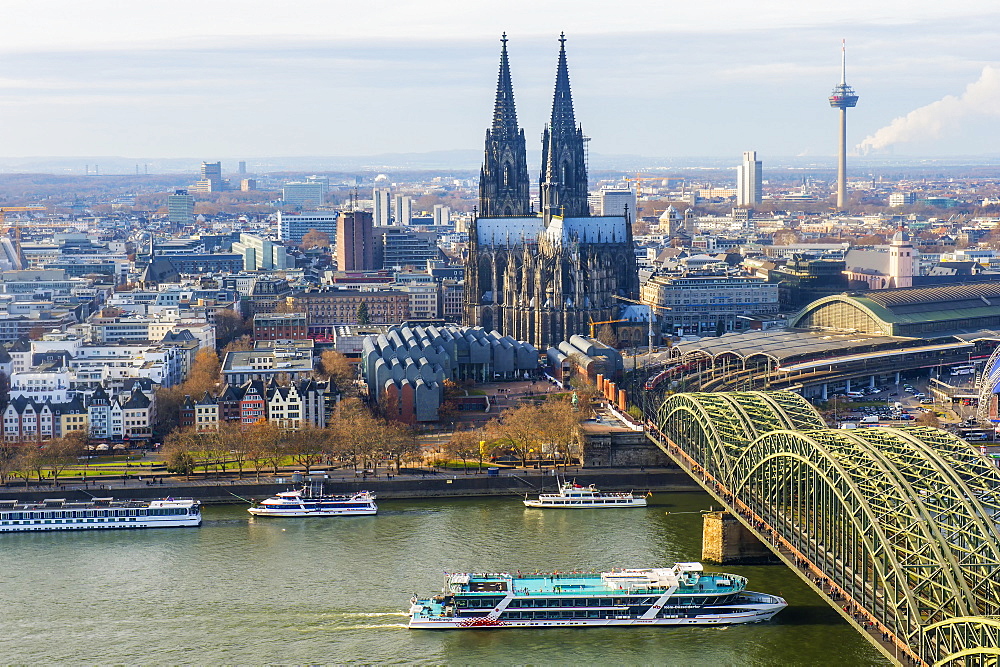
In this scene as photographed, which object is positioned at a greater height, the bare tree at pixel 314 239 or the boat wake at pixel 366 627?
the bare tree at pixel 314 239

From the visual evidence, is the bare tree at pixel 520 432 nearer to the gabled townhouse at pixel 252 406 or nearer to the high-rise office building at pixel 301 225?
the gabled townhouse at pixel 252 406

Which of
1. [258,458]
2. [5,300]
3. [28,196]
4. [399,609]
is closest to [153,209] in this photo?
[28,196]

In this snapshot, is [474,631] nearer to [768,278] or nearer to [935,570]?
[935,570]

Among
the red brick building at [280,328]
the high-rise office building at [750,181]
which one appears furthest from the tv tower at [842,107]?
the red brick building at [280,328]

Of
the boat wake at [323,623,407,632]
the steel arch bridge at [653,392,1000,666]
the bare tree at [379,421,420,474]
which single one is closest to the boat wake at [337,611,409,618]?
the boat wake at [323,623,407,632]

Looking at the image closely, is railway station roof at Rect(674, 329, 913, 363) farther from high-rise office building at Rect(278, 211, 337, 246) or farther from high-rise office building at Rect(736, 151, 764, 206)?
high-rise office building at Rect(736, 151, 764, 206)

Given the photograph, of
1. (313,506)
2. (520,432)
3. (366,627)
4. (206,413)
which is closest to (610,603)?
(366,627)
